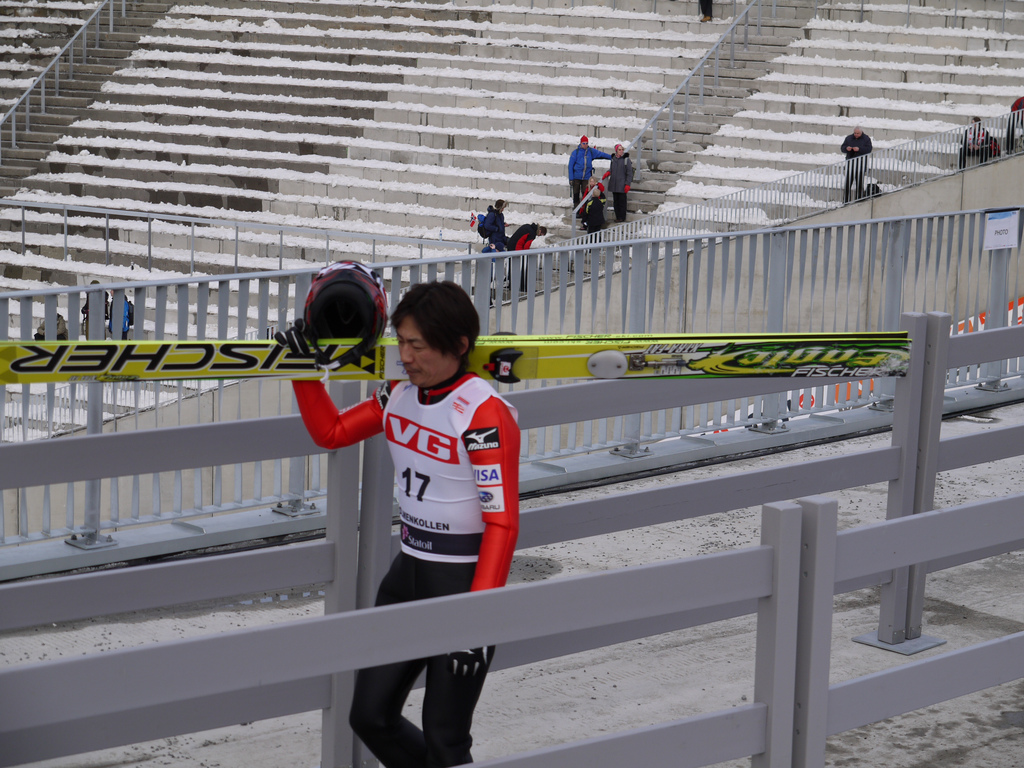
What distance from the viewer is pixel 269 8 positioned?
30.6 meters

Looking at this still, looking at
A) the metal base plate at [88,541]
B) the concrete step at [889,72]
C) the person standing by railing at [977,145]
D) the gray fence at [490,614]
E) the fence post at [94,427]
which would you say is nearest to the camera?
the gray fence at [490,614]

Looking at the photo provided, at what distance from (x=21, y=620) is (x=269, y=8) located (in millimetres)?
29130

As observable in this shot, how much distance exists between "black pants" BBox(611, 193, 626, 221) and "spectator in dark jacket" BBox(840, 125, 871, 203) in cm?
369

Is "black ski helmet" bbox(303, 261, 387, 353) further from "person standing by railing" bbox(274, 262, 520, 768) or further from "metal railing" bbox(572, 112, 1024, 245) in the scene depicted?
"metal railing" bbox(572, 112, 1024, 245)

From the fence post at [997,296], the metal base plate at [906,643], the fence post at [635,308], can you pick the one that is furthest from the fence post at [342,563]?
the fence post at [997,296]

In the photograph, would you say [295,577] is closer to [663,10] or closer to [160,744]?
[160,744]

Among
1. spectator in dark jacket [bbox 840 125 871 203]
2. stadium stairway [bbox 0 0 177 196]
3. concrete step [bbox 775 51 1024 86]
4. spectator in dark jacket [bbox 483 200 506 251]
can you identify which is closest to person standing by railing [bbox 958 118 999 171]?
spectator in dark jacket [bbox 840 125 871 203]

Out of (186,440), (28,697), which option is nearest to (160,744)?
(186,440)

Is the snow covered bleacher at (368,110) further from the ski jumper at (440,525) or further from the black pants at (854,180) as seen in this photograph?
the ski jumper at (440,525)

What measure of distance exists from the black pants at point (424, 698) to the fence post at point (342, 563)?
35 centimetres

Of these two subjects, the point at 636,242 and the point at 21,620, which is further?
the point at 636,242

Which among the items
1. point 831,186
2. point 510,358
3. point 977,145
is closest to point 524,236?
point 831,186

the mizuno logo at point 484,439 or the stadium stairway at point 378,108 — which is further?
the stadium stairway at point 378,108

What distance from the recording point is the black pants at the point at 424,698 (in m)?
3.34
